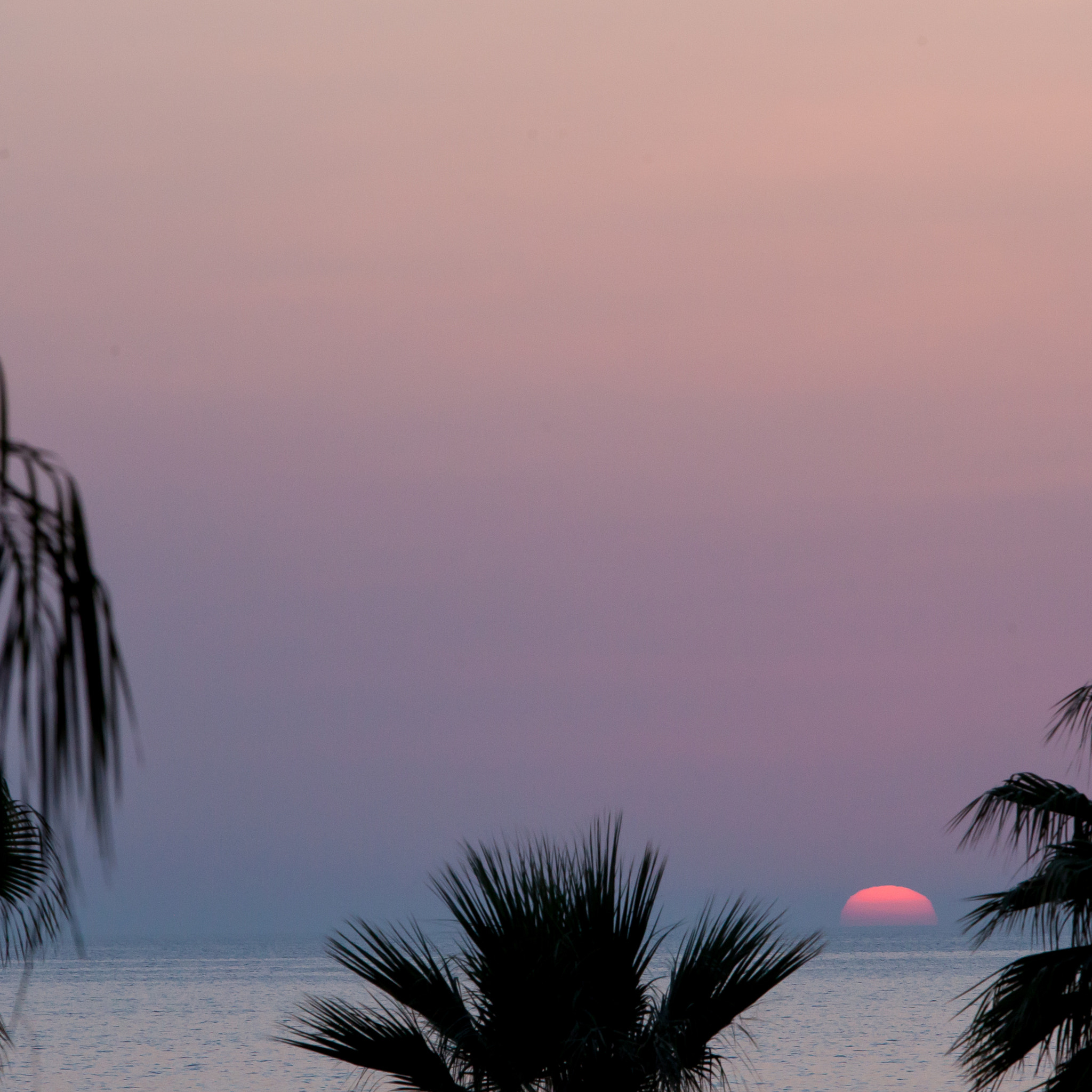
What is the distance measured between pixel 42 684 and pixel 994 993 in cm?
837

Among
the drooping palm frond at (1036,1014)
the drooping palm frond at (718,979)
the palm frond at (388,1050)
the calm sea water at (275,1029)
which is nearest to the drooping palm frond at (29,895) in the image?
the palm frond at (388,1050)

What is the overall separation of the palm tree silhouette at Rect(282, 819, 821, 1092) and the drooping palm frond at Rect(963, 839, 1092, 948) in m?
1.45

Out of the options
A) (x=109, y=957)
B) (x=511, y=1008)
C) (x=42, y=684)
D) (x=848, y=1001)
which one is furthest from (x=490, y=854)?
(x=109, y=957)

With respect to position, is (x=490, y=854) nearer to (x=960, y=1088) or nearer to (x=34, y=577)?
(x=34, y=577)

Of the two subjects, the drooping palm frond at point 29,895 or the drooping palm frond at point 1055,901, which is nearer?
the drooping palm frond at point 29,895

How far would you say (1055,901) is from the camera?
9.79 metres

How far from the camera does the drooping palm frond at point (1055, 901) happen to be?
9.59 m

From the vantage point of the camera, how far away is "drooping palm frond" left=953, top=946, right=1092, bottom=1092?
30.7ft

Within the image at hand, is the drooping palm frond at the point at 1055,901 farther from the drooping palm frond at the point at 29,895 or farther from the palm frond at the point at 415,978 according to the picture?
the drooping palm frond at the point at 29,895

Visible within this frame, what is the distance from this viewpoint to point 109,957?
18375 centimetres

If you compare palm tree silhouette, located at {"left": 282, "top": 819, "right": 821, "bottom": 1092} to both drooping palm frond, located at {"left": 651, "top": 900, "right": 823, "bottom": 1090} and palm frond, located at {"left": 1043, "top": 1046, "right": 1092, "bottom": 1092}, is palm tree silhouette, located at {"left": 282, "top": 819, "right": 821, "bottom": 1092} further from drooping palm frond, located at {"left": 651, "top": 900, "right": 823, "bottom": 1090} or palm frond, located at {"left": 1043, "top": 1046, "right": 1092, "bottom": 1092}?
palm frond, located at {"left": 1043, "top": 1046, "right": 1092, "bottom": 1092}

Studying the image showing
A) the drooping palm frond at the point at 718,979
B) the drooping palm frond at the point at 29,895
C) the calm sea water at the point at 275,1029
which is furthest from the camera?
the calm sea water at the point at 275,1029

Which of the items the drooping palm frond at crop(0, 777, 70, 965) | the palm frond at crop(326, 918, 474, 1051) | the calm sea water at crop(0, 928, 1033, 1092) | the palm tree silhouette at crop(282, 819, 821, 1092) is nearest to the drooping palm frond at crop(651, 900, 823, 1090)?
the palm tree silhouette at crop(282, 819, 821, 1092)

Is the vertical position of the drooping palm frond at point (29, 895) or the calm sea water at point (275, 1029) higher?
the calm sea water at point (275, 1029)
